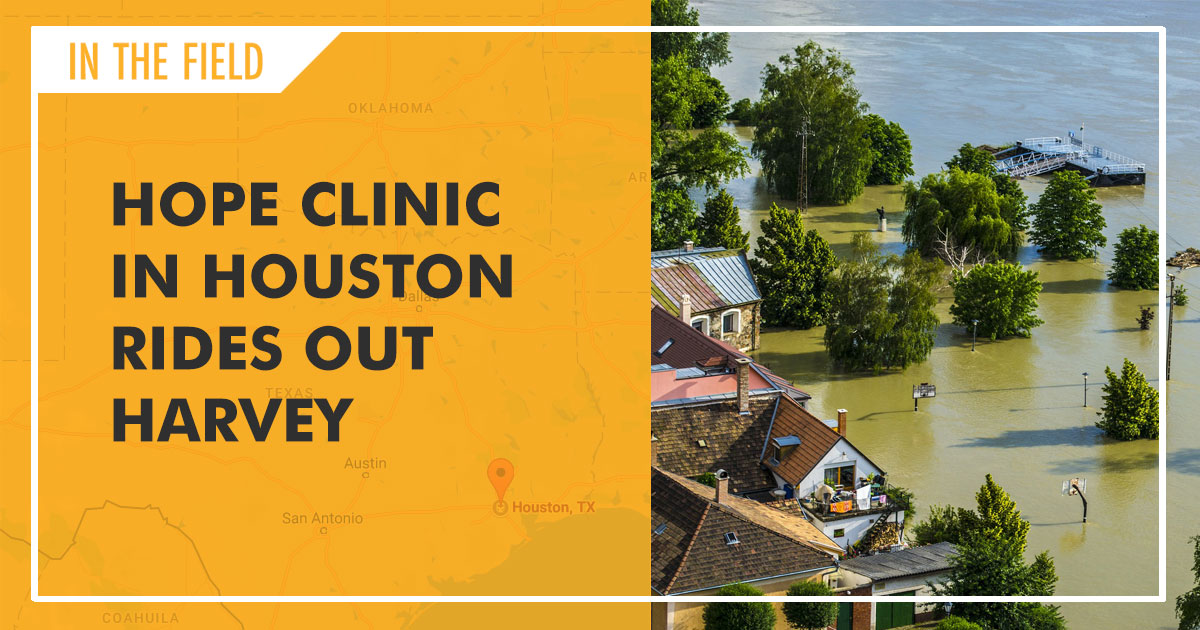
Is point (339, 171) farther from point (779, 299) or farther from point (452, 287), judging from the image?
point (779, 299)

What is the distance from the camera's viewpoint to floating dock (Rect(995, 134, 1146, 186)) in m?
48.9

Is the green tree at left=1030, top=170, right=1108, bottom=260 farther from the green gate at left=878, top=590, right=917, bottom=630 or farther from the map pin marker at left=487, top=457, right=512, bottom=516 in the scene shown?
the map pin marker at left=487, top=457, right=512, bottom=516

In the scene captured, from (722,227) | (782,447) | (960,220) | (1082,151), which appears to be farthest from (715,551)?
(1082,151)

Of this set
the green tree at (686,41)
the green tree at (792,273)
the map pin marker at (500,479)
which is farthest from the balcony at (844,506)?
the green tree at (686,41)

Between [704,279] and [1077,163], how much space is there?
71.1ft

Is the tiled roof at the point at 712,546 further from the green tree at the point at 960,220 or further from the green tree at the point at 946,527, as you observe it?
the green tree at the point at 960,220

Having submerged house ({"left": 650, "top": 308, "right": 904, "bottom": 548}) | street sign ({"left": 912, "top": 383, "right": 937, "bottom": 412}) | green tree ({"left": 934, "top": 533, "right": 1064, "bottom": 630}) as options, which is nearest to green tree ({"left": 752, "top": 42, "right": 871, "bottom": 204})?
street sign ({"left": 912, "top": 383, "right": 937, "bottom": 412})

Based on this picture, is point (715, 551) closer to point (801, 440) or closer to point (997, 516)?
point (801, 440)

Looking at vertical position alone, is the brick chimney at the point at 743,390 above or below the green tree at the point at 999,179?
below

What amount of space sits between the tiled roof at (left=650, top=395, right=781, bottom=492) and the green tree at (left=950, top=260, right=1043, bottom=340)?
44.2 ft

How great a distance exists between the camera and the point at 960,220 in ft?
131

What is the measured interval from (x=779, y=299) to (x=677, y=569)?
56.8ft

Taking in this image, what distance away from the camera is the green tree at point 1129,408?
1146 inches

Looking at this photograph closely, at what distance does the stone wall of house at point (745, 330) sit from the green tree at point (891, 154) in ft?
50.9
